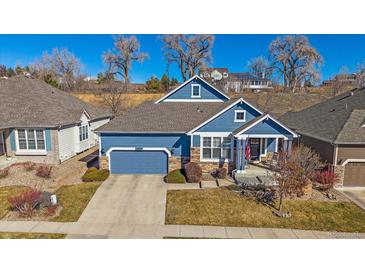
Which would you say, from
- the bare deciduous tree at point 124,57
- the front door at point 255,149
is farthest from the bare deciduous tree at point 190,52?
the front door at point 255,149

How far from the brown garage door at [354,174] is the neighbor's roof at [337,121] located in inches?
65.6

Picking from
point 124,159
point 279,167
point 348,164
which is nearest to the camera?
point 279,167

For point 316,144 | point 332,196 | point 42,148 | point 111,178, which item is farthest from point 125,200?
point 316,144

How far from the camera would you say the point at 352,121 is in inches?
640

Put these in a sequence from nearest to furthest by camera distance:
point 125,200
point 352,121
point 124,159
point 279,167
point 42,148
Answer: point 279,167 < point 125,200 < point 352,121 < point 124,159 < point 42,148

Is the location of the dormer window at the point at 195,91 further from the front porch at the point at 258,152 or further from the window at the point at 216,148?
the front porch at the point at 258,152

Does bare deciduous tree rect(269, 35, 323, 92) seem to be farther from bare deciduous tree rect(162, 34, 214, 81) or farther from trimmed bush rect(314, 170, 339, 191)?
trimmed bush rect(314, 170, 339, 191)

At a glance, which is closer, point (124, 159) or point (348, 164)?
point (348, 164)

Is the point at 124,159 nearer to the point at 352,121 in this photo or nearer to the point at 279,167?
the point at 279,167

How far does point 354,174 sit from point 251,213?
882 centimetres

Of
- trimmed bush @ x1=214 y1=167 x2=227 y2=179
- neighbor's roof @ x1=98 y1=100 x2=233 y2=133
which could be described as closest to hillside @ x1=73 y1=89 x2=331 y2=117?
neighbor's roof @ x1=98 y1=100 x2=233 y2=133

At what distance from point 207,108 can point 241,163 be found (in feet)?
21.4

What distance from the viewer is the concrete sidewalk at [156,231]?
9828mm

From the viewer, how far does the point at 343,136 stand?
1509 centimetres
